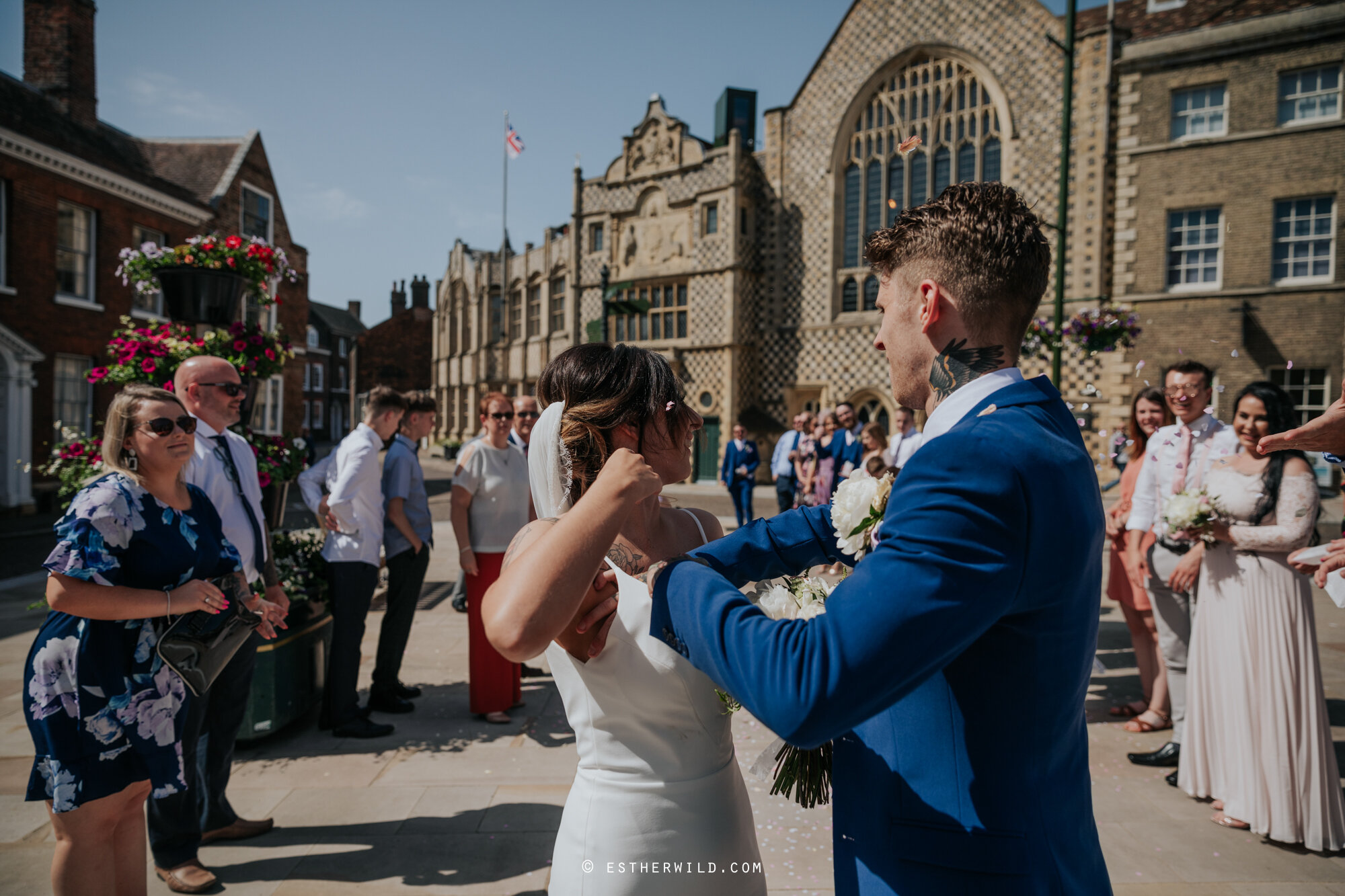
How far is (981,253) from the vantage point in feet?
4.29

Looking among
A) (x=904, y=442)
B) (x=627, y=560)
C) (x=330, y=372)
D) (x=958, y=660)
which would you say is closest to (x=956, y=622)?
(x=958, y=660)

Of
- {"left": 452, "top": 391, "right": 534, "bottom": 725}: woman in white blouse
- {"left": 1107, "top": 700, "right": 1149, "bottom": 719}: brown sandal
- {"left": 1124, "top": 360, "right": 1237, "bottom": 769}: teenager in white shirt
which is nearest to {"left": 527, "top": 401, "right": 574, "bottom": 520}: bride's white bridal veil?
{"left": 452, "top": 391, "right": 534, "bottom": 725}: woman in white blouse

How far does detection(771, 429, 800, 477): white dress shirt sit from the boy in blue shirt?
7.66 meters

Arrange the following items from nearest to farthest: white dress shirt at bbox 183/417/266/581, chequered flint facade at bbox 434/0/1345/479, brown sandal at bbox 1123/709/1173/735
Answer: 1. white dress shirt at bbox 183/417/266/581
2. brown sandal at bbox 1123/709/1173/735
3. chequered flint facade at bbox 434/0/1345/479

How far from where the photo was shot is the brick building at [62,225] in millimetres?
15070

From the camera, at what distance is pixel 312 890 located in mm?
3023

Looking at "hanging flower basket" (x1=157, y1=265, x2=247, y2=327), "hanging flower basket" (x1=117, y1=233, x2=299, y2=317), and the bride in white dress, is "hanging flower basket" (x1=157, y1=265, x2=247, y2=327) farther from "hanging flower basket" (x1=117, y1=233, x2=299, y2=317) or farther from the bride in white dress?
the bride in white dress

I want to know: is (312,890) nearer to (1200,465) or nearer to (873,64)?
(1200,465)

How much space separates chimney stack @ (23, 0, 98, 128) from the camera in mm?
18125

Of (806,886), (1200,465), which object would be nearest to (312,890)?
(806,886)

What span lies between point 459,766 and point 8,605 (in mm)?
6927

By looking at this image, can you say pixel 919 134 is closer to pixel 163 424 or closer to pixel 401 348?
pixel 163 424

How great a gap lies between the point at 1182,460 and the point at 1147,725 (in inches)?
69.5

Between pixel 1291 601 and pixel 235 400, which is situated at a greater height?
pixel 235 400
